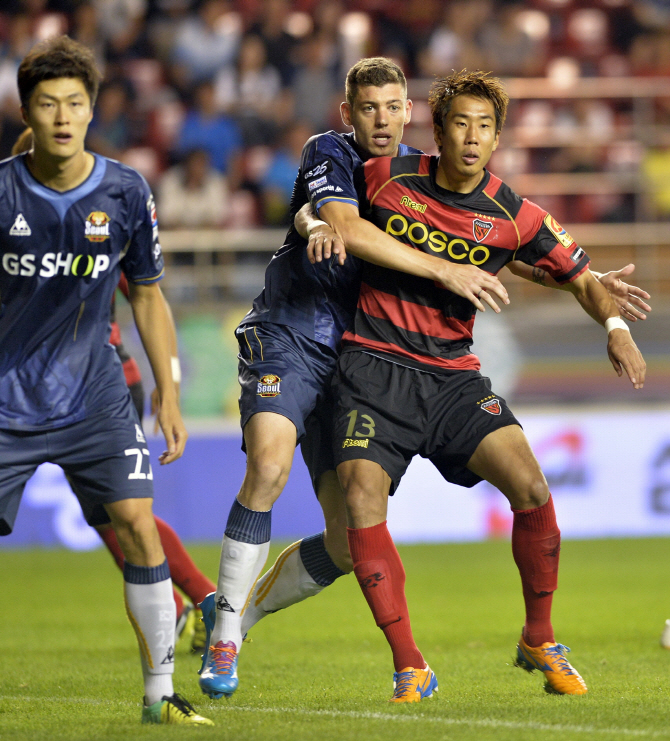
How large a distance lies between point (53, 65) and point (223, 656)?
2.23 meters

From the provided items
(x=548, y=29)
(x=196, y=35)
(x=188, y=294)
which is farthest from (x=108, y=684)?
(x=548, y=29)

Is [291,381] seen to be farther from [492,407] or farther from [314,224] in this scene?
[492,407]

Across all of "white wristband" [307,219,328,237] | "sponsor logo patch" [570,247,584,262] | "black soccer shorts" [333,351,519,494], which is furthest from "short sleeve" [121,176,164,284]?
"sponsor logo patch" [570,247,584,262]

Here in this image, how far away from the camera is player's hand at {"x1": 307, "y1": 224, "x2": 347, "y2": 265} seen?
399 centimetres

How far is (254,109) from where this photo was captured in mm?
13031

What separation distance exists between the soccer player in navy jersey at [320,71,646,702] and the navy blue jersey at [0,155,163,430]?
0.84m

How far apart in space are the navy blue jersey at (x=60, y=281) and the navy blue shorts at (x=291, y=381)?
71cm

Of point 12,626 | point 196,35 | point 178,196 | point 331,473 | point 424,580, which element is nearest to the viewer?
point 331,473

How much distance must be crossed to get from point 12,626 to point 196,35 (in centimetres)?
927

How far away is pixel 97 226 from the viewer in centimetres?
378

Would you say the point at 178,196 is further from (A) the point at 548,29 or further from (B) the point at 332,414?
(B) the point at 332,414

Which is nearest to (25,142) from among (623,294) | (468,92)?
(468,92)

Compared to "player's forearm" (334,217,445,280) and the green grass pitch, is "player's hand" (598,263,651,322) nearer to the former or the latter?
"player's forearm" (334,217,445,280)

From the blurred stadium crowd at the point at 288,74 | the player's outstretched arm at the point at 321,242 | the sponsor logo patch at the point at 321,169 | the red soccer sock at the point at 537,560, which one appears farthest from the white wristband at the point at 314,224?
the blurred stadium crowd at the point at 288,74
